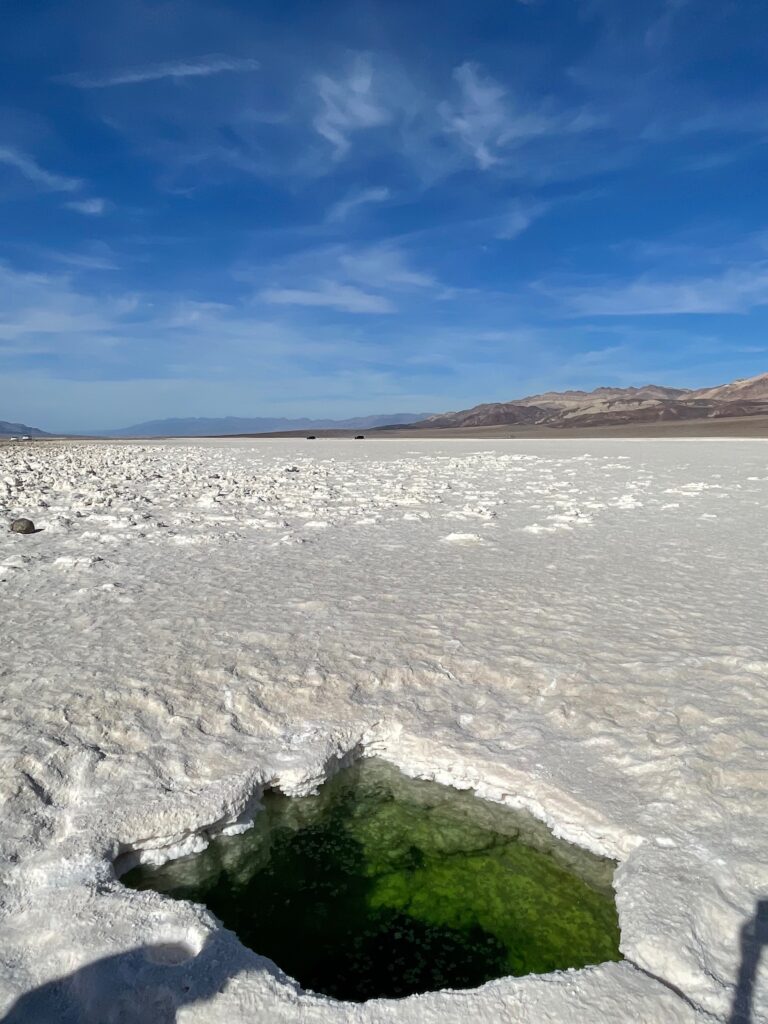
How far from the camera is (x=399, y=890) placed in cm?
270

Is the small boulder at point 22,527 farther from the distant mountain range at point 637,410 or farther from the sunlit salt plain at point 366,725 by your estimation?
the distant mountain range at point 637,410

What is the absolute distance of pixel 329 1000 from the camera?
2082 millimetres

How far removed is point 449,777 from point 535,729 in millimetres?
568

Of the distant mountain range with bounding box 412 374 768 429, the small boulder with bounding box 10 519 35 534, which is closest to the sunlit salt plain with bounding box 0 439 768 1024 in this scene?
the small boulder with bounding box 10 519 35 534

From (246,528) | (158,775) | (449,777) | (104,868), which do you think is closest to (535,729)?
(449,777)

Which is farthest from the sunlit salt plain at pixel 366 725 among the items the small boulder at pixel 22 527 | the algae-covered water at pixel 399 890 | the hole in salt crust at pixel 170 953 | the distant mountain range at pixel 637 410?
the distant mountain range at pixel 637 410

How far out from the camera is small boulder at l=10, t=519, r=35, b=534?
821 centimetres

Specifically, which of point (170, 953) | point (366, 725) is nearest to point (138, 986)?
point (170, 953)

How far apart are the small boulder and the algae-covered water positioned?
6469 millimetres

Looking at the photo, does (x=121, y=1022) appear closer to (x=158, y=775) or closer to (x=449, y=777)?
(x=158, y=775)

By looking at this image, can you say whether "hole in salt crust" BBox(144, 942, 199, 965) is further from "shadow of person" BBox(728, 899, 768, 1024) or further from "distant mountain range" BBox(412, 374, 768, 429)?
"distant mountain range" BBox(412, 374, 768, 429)

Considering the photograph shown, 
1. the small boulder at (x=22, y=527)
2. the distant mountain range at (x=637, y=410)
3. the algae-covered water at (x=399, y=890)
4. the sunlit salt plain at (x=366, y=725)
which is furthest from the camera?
the distant mountain range at (x=637, y=410)

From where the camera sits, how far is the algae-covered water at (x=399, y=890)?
2.35 m

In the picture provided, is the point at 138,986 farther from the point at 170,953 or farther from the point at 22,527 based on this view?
the point at 22,527
